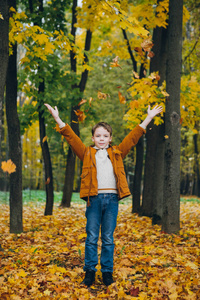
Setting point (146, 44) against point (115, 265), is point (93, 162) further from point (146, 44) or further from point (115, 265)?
point (146, 44)

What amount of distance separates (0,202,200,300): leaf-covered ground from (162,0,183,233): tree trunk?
425 mm

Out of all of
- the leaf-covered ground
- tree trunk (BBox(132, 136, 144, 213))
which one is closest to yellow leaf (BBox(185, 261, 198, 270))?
the leaf-covered ground

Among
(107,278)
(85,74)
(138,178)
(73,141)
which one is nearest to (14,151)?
(73,141)

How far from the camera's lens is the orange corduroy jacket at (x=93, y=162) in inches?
137

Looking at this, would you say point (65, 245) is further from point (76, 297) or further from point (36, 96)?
point (36, 96)

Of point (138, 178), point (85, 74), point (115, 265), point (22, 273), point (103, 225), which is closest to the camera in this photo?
point (103, 225)

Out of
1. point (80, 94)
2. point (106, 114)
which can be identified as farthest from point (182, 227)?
point (106, 114)

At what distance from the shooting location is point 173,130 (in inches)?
→ 238

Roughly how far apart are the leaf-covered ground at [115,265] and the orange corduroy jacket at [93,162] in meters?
1.02

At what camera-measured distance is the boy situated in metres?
3.51

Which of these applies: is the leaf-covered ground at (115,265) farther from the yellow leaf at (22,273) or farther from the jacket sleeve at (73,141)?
the jacket sleeve at (73,141)

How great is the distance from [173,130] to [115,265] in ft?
9.39

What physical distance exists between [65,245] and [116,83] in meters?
15.9

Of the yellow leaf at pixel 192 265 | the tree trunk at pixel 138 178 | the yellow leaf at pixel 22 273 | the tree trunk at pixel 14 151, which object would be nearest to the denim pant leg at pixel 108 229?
the yellow leaf at pixel 22 273
